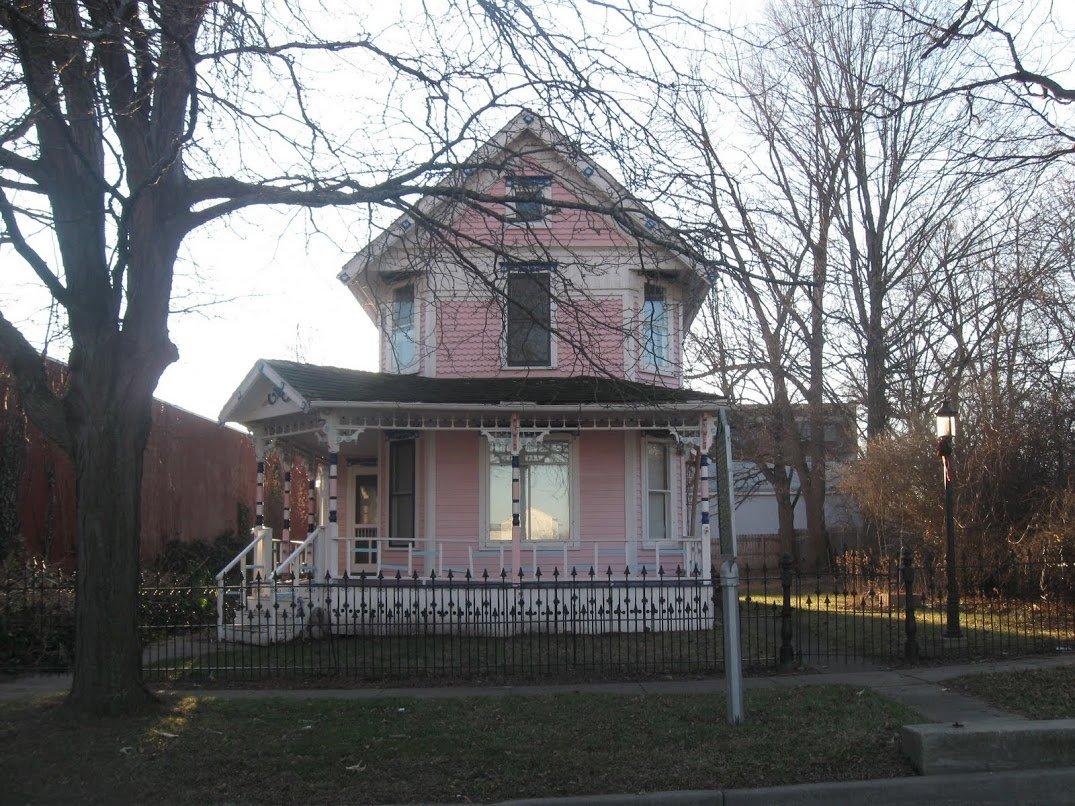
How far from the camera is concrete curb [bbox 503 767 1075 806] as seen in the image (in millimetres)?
6531

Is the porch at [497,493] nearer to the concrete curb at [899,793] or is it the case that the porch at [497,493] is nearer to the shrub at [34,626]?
the shrub at [34,626]

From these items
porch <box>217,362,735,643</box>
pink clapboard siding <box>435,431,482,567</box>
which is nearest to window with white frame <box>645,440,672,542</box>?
porch <box>217,362,735,643</box>

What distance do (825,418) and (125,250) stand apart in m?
23.5

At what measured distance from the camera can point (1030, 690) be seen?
9289 millimetres

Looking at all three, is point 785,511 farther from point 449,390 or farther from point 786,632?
point 786,632

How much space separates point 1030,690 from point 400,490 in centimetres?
1139

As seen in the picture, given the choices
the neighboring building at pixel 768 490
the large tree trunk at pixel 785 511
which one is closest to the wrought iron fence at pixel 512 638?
the neighboring building at pixel 768 490

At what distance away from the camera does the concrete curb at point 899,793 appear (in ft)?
21.4

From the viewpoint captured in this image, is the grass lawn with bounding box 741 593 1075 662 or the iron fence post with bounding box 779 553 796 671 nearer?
the iron fence post with bounding box 779 553 796 671

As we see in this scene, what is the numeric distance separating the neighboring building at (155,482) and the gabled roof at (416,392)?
2.27 meters

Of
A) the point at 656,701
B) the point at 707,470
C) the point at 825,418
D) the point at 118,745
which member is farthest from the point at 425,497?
the point at 825,418

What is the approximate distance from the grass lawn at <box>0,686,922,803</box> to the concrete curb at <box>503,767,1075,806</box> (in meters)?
0.20

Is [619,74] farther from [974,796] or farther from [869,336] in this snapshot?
[869,336]

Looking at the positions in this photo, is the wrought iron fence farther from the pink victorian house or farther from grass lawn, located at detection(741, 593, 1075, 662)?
the pink victorian house
